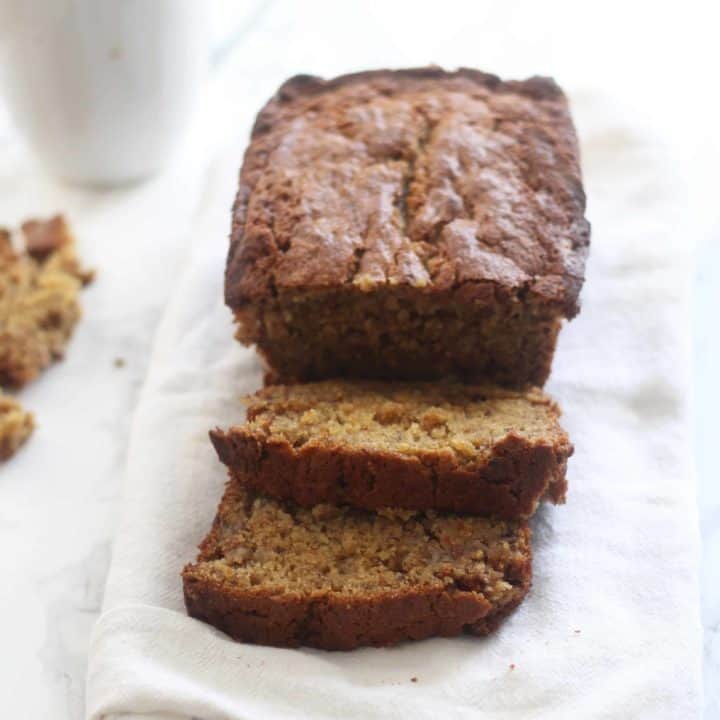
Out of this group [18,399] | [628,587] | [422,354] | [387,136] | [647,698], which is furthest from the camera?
[18,399]

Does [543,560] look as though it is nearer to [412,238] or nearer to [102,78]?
[412,238]

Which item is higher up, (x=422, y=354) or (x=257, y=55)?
(x=257, y=55)

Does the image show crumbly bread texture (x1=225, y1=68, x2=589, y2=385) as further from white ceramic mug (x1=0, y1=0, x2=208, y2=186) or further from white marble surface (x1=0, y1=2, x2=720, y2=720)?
white ceramic mug (x1=0, y1=0, x2=208, y2=186)

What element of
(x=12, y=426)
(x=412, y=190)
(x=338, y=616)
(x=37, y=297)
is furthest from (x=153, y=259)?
(x=338, y=616)

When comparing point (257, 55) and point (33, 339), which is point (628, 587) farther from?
point (257, 55)

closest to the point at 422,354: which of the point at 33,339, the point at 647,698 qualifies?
the point at 647,698
